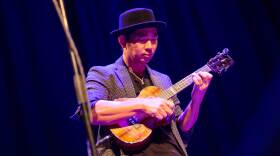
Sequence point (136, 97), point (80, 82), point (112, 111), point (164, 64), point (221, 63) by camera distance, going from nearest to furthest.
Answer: point (80, 82)
point (112, 111)
point (136, 97)
point (221, 63)
point (164, 64)

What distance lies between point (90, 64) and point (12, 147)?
0.99 meters

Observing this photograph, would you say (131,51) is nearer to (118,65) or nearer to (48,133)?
(118,65)

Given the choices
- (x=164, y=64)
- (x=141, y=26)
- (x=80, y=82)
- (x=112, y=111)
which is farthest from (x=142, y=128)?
(x=164, y=64)

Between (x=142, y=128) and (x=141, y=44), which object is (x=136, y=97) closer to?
(x=142, y=128)

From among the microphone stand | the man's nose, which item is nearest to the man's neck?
the man's nose

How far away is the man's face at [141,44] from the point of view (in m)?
2.64

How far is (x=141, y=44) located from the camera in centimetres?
264

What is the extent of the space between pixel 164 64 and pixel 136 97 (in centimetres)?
154

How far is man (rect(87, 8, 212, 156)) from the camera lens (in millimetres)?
2377

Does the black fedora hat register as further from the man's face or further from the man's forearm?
the man's forearm

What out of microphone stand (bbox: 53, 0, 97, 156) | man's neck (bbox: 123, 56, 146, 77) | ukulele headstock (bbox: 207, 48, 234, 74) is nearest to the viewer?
microphone stand (bbox: 53, 0, 97, 156)

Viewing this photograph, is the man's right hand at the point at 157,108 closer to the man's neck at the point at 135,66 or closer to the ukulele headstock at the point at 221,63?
the man's neck at the point at 135,66

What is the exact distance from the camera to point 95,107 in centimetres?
238

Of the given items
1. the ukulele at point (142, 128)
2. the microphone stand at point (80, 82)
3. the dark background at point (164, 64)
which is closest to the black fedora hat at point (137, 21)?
the ukulele at point (142, 128)
